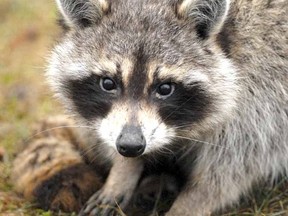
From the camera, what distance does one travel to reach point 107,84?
4820mm

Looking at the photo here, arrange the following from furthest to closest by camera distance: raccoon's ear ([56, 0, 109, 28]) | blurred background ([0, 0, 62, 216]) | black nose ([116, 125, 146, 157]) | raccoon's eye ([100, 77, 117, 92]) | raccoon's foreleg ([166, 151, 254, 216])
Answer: blurred background ([0, 0, 62, 216]), raccoon's foreleg ([166, 151, 254, 216]), raccoon's ear ([56, 0, 109, 28]), raccoon's eye ([100, 77, 117, 92]), black nose ([116, 125, 146, 157])

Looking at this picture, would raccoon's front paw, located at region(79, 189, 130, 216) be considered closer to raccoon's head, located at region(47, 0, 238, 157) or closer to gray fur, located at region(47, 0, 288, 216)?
gray fur, located at region(47, 0, 288, 216)

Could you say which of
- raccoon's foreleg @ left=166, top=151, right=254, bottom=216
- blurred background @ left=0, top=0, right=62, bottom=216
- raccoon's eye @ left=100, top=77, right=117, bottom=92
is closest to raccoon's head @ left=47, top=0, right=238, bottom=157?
raccoon's eye @ left=100, top=77, right=117, bottom=92

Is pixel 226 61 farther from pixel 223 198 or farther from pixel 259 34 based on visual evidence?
pixel 223 198

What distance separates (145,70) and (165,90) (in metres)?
0.21

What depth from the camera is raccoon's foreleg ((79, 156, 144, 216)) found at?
553cm

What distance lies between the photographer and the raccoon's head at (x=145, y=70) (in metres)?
4.69

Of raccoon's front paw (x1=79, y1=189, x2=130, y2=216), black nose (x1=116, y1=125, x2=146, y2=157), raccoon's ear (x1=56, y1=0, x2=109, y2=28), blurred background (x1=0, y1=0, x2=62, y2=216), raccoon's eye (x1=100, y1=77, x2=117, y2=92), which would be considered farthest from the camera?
blurred background (x1=0, y1=0, x2=62, y2=216)

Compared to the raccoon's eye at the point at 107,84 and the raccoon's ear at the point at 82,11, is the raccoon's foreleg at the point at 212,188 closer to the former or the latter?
the raccoon's eye at the point at 107,84

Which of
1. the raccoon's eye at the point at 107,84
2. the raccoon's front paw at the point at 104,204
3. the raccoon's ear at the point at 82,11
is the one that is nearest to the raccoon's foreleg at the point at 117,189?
the raccoon's front paw at the point at 104,204

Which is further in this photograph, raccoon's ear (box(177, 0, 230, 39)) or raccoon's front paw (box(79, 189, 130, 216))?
raccoon's front paw (box(79, 189, 130, 216))

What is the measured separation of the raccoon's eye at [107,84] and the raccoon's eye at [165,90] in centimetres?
30

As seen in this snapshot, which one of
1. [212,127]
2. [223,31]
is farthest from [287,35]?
[212,127]

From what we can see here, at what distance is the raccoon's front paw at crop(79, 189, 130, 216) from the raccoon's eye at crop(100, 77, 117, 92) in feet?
3.57
